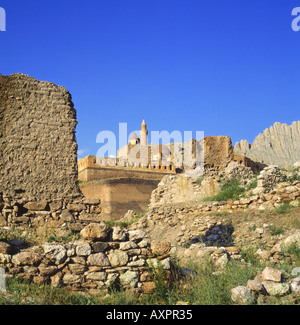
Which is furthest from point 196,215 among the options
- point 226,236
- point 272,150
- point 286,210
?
point 272,150

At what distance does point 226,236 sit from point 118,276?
5414mm

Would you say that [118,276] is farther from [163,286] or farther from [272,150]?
[272,150]

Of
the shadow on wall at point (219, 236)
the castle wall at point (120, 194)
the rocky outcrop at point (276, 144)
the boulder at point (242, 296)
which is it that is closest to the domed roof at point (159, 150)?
the castle wall at point (120, 194)

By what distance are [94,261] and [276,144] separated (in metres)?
50.7

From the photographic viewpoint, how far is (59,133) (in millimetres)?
7957

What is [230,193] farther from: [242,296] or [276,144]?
[276,144]

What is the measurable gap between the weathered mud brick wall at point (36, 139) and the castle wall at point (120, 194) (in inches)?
630

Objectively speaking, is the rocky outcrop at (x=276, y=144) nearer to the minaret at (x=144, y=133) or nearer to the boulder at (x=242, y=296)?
the minaret at (x=144, y=133)

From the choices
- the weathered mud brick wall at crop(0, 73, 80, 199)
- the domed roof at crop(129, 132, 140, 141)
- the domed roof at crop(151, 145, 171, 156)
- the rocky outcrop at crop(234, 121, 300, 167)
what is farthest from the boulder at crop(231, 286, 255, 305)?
the rocky outcrop at crop(234, 121, 300, 167)

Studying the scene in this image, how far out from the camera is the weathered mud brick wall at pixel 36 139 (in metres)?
7.45

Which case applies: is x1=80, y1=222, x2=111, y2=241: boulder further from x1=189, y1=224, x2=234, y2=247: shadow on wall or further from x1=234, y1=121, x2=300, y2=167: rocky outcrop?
x1=234, y1=121, x2=300, y2=167: rocky outcrop

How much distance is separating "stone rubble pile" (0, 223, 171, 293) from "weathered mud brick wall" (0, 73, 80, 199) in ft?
7.40

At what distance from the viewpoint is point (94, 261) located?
17.2 ft
